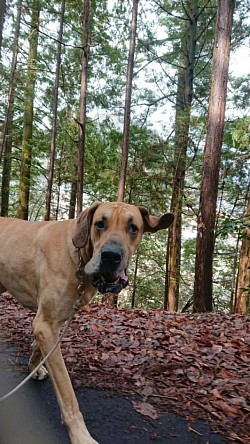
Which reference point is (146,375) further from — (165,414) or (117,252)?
(117,252)

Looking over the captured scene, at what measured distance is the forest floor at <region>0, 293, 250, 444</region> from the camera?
9.65 feet

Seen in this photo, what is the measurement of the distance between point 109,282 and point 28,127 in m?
16.3

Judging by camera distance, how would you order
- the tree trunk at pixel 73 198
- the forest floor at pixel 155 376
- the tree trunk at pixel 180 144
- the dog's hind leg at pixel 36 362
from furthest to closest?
1. the tree trunk at pixel 73 198
2. the tree trunk at pixel 180 144
3. the dog's hind leg at pixel 36 362
4. the forest floor at pixel 155 376

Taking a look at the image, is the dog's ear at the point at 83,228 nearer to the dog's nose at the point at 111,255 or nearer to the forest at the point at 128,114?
the dog's nose at the point at 111,255

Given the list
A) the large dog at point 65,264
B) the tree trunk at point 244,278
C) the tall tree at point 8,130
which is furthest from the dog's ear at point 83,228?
the tall tree at point 8,130

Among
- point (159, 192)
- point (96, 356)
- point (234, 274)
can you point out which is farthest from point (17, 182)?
point (96, 356)

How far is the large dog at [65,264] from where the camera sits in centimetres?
276

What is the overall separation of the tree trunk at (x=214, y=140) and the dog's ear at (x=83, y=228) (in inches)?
232

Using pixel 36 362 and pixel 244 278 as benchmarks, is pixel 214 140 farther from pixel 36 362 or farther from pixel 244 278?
pixel 36 362

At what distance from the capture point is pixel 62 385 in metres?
2.83

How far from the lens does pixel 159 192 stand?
16375 mm

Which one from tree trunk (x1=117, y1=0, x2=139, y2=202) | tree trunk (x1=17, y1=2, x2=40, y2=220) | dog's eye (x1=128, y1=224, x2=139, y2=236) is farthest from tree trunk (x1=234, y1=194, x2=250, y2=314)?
tree trunk (x1=17, y1=2, x2=40, y2=220)

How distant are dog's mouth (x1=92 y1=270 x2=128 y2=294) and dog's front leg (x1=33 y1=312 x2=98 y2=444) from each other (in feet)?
1.93

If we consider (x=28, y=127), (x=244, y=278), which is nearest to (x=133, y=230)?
(x=244, y=278)
